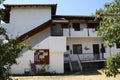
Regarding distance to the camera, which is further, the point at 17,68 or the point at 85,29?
the point at 85,29

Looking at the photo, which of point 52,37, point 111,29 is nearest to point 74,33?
point 52,37

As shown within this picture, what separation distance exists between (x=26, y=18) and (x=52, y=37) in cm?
635

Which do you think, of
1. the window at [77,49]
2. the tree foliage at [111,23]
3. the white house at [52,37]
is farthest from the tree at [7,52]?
the window at [77,49]

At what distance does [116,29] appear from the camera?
1084cm

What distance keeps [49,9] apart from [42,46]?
7.46 m

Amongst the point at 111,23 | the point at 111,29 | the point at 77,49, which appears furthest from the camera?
the point at 77,49

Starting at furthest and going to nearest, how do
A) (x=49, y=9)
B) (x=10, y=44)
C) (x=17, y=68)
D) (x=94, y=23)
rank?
(x=94, y=23) < (x=49, y=9) < (x=17, y=68) < (x=10, y=44)

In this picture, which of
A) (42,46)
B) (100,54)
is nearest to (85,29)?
(100,54)

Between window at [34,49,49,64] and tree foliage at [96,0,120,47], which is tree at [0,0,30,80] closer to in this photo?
tree foliage at [96,0,120,47]

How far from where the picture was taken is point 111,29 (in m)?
11.0

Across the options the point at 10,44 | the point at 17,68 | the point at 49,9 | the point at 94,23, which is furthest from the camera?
the point at 94,23

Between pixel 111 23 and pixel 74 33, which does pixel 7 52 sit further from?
pixel 74 33

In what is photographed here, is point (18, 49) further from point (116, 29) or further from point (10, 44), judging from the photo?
point (116, 29)

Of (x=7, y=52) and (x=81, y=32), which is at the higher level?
(x=81, y=32)
